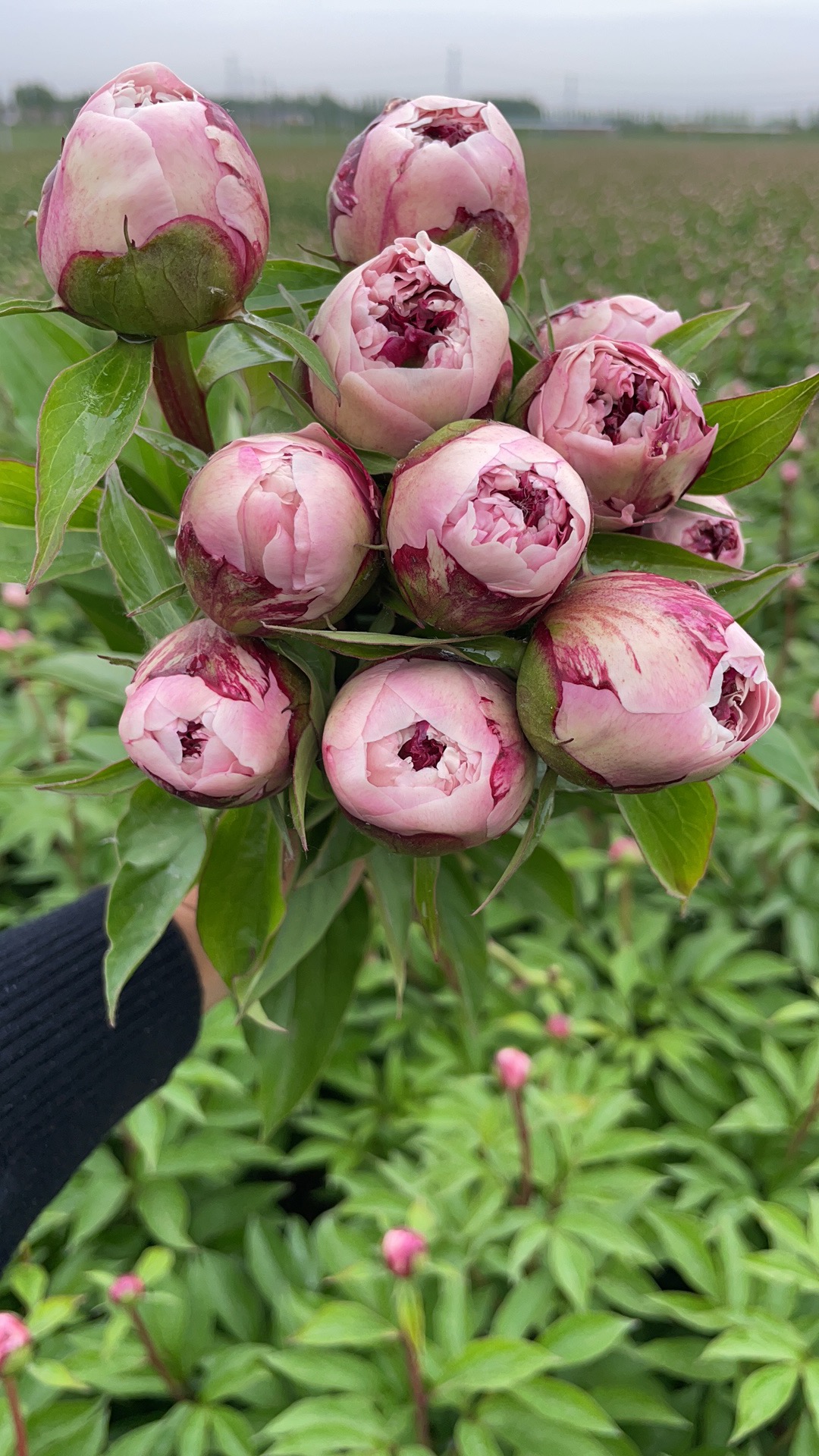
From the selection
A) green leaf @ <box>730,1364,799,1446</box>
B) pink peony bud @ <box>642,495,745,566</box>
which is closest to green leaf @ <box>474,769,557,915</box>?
pink peony bud @ <box>642,495,745,566</box>

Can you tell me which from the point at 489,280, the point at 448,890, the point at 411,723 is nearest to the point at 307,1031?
the point at 448,890

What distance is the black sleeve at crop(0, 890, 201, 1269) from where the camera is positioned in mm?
646

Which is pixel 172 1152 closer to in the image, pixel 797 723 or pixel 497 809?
pixel 497 809

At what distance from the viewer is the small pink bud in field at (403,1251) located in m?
0.65

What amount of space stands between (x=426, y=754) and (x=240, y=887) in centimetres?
18

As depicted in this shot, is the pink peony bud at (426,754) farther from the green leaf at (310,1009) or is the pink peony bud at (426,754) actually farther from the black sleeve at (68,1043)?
the black sleeve at (68,1043)

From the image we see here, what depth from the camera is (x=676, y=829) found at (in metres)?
0.46

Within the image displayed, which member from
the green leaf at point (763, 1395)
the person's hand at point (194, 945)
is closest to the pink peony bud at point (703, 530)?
the person's hand at point (194, 945)

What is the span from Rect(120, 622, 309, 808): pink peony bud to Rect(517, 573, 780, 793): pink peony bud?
93 millimetres

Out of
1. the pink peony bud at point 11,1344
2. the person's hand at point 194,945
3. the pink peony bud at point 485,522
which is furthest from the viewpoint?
the person's hand at point 194,945

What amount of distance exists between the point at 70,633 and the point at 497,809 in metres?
1.62

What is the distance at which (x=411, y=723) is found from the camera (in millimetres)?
333

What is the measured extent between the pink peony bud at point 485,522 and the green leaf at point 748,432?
13cm

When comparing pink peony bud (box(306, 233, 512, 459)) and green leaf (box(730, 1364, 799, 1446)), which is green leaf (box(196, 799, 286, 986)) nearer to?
pink peony bud (box(306, 233, 512, 459))
